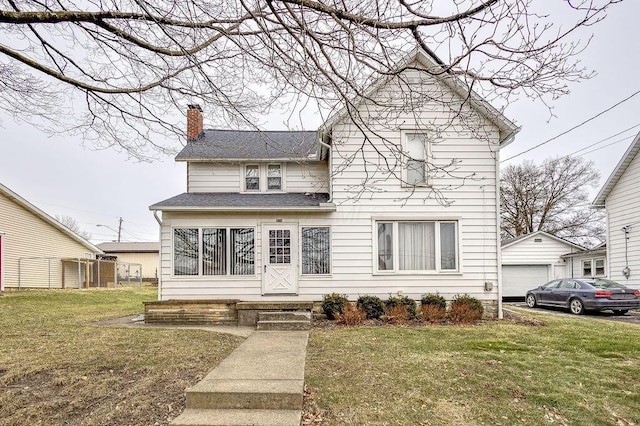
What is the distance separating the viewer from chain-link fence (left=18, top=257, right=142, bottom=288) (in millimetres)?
19500

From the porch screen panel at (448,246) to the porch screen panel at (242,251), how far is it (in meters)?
4.91

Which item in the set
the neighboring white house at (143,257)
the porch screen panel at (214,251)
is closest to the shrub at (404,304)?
the porch screen panel at (214,251)

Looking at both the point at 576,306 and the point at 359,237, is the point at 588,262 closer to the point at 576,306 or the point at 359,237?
the point at 576,306

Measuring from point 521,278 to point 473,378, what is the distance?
18.0m

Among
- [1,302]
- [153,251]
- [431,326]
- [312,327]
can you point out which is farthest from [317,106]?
[153,251]

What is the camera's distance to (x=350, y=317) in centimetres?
Result: 913

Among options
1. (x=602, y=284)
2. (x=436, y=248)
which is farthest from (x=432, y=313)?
(x=602, y=284)

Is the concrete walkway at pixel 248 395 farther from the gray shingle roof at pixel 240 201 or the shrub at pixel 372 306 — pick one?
the gray shingle roof at pixel 240 201

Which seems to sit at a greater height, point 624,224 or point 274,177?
point 274,177

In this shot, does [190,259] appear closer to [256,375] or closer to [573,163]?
[256,375]

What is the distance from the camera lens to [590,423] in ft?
12.1

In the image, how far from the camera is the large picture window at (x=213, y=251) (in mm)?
10227

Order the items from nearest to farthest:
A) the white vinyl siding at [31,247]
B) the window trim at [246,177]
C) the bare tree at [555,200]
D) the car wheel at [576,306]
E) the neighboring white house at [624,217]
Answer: the window trim at [246,177], the car wheel at [576,306], the neighboring white house at [624,217], the white vinyl siding at [31,247], the bare tree at [555,200]

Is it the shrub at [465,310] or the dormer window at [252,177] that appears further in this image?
the dormer window at [252,177]
